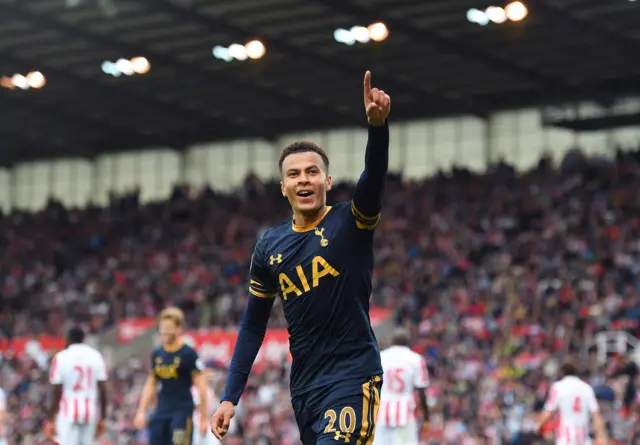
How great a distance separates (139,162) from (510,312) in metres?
20.7

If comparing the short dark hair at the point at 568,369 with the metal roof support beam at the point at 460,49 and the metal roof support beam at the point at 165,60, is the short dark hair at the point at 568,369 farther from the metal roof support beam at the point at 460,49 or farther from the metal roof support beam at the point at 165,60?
the metal roof support beam at the point at 165,60

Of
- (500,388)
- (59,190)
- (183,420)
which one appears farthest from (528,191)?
(59,190)

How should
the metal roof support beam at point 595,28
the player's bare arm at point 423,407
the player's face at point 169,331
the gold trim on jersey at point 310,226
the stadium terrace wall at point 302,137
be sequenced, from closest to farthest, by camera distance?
the gold trim on jersey at point 310,226 → the player's face at point 169,331 → the player's bare arm at point 423,407 → the metal roof support beam at point 595,28 → the stadium terrace wall at point 302,137

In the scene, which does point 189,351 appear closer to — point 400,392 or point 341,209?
point 400,392

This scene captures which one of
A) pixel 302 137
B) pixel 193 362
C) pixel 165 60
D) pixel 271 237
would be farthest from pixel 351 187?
pixel 271 237

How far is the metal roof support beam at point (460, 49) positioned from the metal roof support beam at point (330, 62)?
2.25 feet

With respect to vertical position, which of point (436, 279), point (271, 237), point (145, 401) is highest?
point (436, 279)

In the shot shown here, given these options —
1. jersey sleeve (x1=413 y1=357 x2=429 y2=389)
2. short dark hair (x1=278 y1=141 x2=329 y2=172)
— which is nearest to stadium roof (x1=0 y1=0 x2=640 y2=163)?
jersey sleeve (x1=413 y1=357 x2=429 y2=389)

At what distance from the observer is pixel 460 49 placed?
27375 mm

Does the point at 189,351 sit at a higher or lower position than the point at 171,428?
higher

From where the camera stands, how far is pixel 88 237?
37844 mm

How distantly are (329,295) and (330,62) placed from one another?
77.8ft

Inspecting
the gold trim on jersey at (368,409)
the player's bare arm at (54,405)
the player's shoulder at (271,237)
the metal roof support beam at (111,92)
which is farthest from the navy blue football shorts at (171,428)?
the metal roof support beam at (111,92)

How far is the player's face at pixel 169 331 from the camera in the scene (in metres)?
12.4
